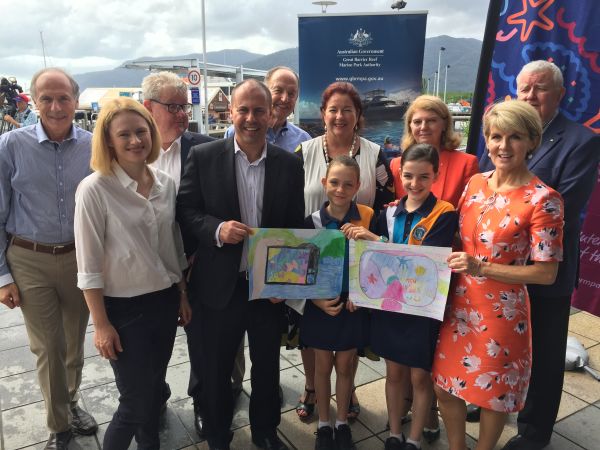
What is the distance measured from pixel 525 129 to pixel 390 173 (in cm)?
95

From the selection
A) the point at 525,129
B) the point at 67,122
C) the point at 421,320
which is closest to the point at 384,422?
the point at 421,320

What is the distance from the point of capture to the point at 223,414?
2682mm

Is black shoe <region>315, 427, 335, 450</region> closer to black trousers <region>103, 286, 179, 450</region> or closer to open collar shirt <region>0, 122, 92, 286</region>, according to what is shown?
black trousers <region>103, 286, 179, 450</region>

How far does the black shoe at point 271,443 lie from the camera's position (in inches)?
108

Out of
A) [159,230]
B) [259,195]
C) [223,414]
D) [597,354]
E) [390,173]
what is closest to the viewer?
[159,230]

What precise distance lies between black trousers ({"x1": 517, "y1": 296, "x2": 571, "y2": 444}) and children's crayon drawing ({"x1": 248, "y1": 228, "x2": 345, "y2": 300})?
1267 millimetres

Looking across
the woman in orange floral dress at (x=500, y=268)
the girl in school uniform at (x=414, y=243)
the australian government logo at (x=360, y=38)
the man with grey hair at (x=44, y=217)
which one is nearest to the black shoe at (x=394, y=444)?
the girl in school uniform at (x=414, y=243)

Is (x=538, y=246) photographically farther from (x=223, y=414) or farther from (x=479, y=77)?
(x=223, y=414)

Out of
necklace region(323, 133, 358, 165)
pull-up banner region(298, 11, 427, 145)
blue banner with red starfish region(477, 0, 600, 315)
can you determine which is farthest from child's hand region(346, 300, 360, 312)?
pull-up banner region(298, 11, 427, 145)

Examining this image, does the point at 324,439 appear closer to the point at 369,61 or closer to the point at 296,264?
the point at 296,264

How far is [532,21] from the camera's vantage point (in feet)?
11.7

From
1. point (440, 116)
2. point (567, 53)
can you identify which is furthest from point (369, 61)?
point (440, 116)

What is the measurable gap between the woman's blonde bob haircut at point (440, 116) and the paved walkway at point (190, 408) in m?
1.94

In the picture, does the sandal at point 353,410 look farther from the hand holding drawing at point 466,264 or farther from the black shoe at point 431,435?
the hand holding drawing at point 466,264
